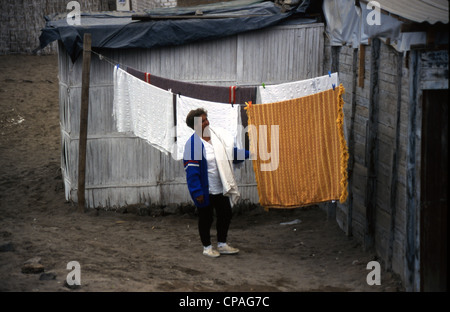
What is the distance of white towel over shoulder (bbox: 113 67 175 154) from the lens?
762 cm

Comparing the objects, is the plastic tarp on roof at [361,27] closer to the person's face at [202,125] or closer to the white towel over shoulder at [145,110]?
the person's face at [202,125]

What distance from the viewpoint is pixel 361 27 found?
6898 mm

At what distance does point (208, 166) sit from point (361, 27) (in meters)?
2.33

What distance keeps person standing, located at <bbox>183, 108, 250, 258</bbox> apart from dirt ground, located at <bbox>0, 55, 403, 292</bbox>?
69 centimetres

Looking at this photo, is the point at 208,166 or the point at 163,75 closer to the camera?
the point at 208,166

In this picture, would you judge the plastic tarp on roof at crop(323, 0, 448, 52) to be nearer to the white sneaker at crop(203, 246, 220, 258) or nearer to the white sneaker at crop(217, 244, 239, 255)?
the white sneaker at crop(217, 244, 239, 255)

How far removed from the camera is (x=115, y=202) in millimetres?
9250

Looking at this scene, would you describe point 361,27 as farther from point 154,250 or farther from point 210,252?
point 154,250

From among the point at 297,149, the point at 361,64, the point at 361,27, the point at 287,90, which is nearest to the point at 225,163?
the point at 297,149

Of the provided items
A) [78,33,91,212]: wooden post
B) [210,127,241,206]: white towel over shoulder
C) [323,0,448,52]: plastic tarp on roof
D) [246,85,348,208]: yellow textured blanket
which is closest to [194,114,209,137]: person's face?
[210,127,241,206]: white towel over shoulder

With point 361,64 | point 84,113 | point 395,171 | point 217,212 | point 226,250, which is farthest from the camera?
point 84,113

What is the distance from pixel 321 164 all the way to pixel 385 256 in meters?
1.20
